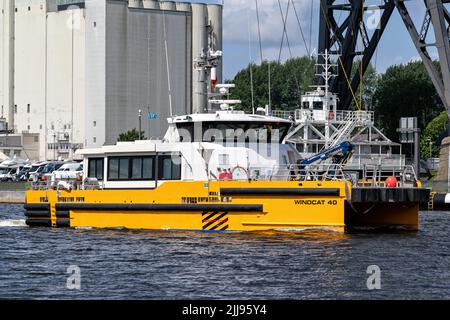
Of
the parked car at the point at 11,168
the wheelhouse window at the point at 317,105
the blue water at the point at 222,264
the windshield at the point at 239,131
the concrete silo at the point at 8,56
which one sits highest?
the concrete silo at the point at 8,56

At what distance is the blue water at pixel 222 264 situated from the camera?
18.5 m

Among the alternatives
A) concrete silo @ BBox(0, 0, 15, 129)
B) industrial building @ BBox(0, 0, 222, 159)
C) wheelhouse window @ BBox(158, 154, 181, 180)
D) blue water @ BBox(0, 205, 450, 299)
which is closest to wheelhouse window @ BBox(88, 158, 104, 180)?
blue water @ BBox(0, 205, 450, 299)

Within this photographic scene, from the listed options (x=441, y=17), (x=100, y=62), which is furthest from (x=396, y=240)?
(x=100, y=62)

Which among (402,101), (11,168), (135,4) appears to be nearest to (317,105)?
(402,101)

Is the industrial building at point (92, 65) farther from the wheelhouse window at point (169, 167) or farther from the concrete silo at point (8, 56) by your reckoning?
the wheelhouse window at point (169, 167)

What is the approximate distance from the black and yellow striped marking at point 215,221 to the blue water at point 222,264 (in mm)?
359

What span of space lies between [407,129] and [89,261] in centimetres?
3917

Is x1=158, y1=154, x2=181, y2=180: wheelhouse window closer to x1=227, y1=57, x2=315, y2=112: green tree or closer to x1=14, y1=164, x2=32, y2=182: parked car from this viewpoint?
x1=14, y1=164, x2=32, y2=182: parked car

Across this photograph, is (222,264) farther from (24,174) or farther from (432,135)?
(432,135)

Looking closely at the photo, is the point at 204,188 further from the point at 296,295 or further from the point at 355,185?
the point at 296,295

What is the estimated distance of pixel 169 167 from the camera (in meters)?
28.2

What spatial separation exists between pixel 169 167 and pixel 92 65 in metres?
76.7

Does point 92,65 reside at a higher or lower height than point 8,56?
lower

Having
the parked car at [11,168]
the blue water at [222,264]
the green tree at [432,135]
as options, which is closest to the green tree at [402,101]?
the green tree at [432,135]
